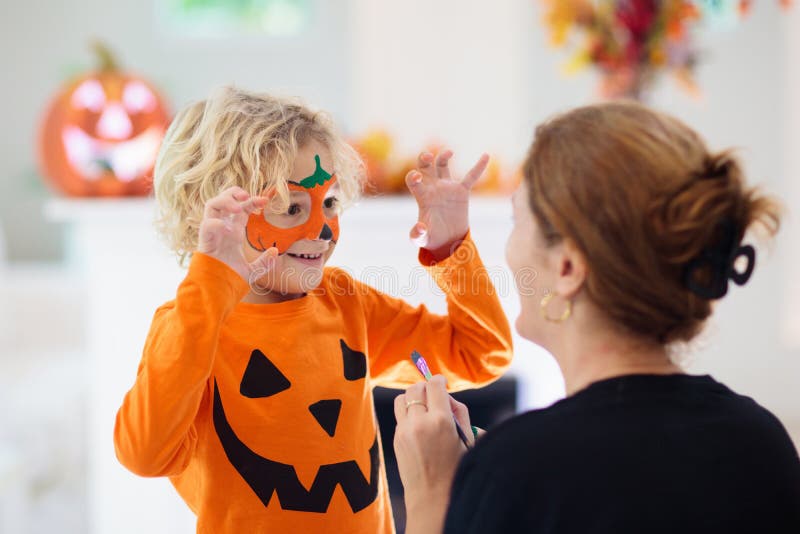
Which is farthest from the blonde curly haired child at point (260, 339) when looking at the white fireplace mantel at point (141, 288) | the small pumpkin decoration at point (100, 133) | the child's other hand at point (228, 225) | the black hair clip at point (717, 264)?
the small pumpkin decoration at point (100, 133)

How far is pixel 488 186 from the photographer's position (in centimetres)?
232

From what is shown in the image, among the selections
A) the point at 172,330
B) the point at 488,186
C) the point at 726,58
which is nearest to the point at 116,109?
the point at 488,186

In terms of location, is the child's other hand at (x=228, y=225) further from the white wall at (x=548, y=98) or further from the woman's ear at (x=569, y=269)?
the white wall at (x=548, y=98)

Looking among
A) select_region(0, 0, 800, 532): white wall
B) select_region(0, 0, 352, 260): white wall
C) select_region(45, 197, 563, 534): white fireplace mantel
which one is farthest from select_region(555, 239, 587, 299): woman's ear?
select_region(0, 0, 352, 260): white wall

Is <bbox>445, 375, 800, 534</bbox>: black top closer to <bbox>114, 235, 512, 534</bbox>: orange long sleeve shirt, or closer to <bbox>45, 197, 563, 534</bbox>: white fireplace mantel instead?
<bbox>114, 235, 512, 534</bbox>: orange long sleeve shirt

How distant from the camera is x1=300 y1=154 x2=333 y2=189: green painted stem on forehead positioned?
1014 millimetres

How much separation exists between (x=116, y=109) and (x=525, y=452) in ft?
6.10

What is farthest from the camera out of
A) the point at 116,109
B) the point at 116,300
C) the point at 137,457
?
the point at 116,109

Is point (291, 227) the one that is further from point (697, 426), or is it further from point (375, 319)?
point (697, 426)

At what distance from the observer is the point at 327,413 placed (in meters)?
1.01

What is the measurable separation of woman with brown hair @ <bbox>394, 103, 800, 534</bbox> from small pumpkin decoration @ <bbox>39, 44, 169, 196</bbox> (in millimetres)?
1648

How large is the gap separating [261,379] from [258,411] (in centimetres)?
4

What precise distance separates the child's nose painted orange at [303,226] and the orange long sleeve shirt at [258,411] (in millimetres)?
79

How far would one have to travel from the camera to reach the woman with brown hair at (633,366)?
76 centimetres
